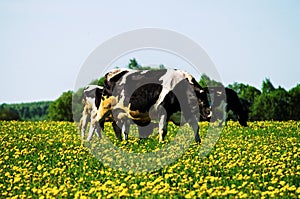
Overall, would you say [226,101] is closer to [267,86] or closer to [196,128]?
[196,128]

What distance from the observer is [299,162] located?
13484 millimetres

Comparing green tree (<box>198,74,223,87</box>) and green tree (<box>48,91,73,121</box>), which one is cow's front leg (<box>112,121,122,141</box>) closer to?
green tree (<box>198,74,223,87</box>)

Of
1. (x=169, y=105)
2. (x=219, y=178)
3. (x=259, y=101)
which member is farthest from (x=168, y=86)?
(x=259, y=101)

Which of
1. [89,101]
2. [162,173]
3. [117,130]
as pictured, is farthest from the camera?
[89,101]

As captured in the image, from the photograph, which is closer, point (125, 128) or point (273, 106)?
point (125, 128)

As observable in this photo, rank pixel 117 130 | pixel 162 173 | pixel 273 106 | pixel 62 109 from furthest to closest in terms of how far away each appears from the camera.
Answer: pixel 62 109
pixel 273 106
pixel 117 130
pixel 162 173

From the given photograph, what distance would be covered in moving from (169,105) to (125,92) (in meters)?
1.65

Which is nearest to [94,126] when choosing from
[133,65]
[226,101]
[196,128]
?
[133,65]

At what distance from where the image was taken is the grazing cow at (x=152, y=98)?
1847 cm

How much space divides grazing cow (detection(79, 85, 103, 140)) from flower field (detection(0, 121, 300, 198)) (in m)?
2.67

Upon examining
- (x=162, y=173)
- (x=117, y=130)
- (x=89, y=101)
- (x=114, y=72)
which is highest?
(x=114, y=72)

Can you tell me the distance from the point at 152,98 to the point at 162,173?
633 centimetres

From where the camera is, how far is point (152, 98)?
61.8 ft

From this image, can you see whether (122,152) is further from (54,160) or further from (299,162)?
(299,162)
